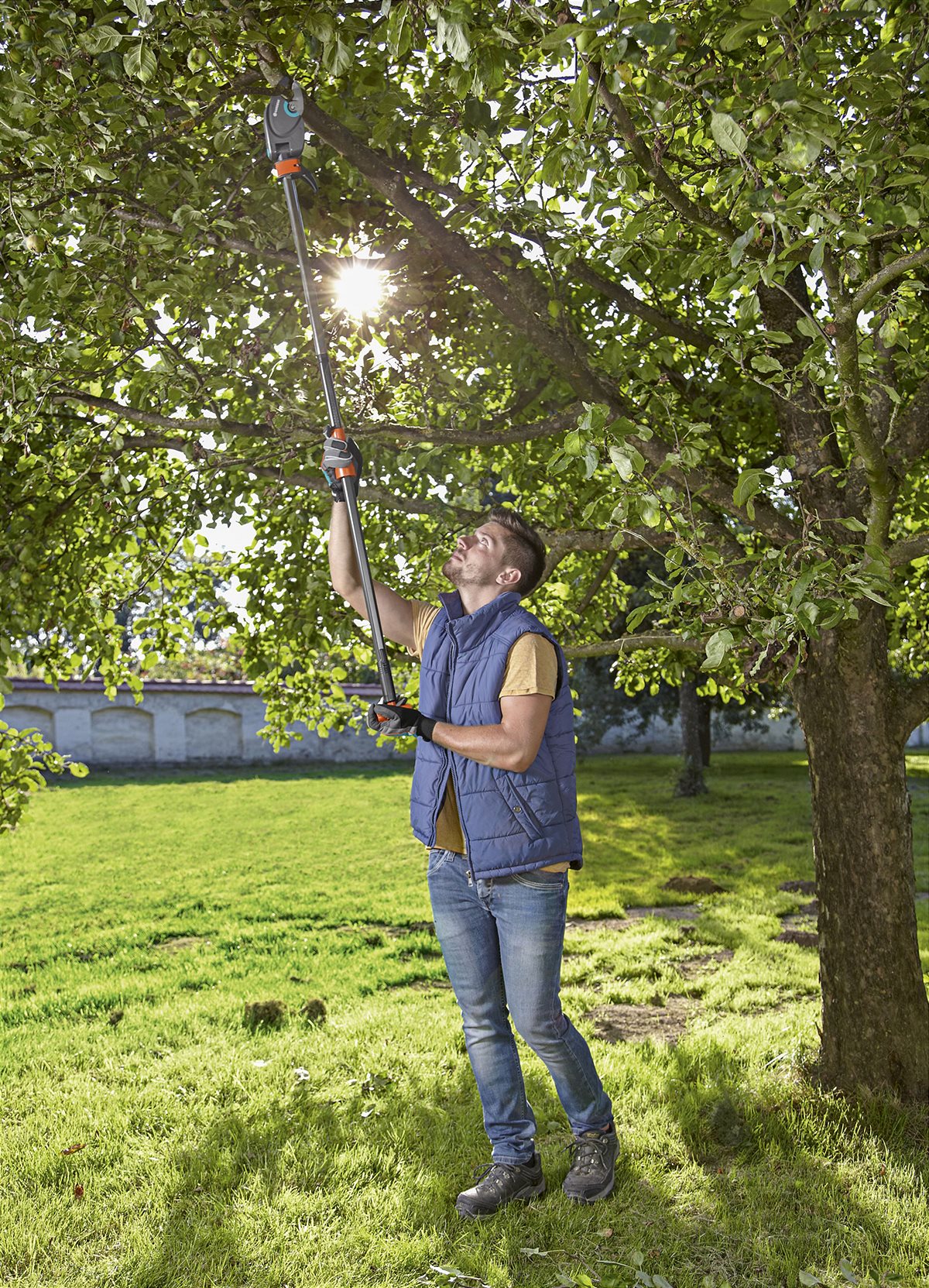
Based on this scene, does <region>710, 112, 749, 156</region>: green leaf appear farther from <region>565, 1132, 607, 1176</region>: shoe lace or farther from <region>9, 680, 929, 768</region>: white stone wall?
<region>9, 680, 929, 768</region>: white stone wall

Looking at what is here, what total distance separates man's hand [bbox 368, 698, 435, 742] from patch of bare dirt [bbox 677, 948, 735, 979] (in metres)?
4.52

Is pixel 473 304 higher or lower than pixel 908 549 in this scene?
higher

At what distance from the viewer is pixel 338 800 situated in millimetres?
19281

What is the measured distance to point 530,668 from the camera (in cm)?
341

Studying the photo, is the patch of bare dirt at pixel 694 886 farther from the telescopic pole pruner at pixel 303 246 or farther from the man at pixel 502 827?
the telescopic pole pruner at pixel 303 246

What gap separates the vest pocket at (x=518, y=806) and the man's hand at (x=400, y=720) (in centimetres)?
29

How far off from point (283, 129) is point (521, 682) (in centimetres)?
217

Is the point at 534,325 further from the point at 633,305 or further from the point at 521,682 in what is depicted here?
the point at 521,682

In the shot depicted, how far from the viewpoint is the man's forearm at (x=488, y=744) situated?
333 centimetres

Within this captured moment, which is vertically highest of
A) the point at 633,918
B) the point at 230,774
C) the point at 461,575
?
the point at 461,575

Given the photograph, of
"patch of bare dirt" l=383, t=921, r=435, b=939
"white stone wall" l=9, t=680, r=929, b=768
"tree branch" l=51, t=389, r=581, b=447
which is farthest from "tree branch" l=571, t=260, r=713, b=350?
"white stone wall" l=9, t=680, r=929, b=768

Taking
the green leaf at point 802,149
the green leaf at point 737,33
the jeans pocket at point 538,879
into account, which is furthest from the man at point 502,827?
the green leaf at point 737,33

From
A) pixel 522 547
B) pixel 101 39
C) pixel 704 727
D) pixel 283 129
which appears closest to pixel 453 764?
pixel 522 547

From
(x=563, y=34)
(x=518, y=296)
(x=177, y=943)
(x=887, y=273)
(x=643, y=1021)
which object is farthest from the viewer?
(x=177, y=943)
